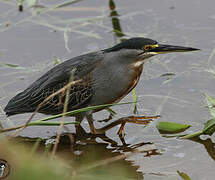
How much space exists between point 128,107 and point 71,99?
3.11 feet

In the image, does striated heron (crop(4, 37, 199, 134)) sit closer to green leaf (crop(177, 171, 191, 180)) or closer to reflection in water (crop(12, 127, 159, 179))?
reflection in water (crop(12, 127, 159, 179))

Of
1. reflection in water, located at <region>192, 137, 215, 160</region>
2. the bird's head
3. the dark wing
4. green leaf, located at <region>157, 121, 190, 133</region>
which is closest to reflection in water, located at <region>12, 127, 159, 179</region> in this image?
green leaf, located at <region>157, 121, 190, 133</region>

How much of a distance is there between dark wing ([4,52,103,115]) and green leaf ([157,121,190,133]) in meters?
0.89

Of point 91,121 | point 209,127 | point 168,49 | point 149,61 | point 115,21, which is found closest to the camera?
point 209,127

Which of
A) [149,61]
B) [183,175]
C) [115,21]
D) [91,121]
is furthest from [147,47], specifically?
[115,21]

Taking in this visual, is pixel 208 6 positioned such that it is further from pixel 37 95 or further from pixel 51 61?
pixel 37 95

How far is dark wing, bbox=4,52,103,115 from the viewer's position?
5.35m

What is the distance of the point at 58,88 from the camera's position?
5391mm

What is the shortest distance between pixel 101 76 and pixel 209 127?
1.32 metres

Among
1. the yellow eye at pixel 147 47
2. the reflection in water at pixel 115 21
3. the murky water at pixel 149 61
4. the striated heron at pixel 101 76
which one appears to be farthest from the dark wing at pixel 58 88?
the reflection in water at pixel 115 21

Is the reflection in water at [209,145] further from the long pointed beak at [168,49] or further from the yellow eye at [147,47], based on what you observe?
the yellow eye at [147,47]

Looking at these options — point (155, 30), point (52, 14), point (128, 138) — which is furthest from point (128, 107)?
point (52, 14)

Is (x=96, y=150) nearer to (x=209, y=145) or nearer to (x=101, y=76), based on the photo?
(x=101, y=76)

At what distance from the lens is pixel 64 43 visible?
7.62m
